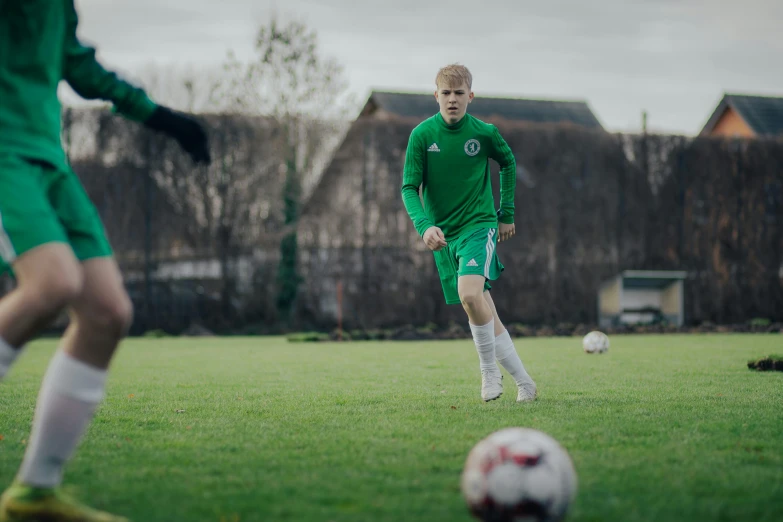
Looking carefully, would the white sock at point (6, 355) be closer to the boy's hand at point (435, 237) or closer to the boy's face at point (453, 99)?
the boy's hand at point (435, 237)

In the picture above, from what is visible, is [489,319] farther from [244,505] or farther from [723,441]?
[244,505]

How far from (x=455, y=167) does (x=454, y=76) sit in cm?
66

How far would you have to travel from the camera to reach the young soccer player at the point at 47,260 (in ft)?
9.27

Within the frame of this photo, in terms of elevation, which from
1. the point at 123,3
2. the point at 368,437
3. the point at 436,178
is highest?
the point at 123,3

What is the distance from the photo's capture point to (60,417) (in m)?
2.93

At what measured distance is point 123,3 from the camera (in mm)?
11008

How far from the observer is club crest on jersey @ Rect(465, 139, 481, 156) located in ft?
20.3

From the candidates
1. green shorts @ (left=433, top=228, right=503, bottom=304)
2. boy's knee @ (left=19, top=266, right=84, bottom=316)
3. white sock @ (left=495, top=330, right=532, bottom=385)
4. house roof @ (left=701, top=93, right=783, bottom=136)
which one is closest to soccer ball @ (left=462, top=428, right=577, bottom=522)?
boy's knee @ (left=19, top=266, right=84, bottom=316)

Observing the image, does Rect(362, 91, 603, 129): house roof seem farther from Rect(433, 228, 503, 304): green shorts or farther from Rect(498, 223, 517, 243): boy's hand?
Rect(433, 228, 503, 304): green shorts

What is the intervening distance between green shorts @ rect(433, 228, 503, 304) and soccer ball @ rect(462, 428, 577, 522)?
3.04m

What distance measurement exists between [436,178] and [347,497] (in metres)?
3.41

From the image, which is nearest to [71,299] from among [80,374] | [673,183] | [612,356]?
[80,374]

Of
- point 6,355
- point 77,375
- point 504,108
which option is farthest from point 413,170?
point 504,108

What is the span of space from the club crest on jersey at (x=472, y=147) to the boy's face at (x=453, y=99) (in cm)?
20
